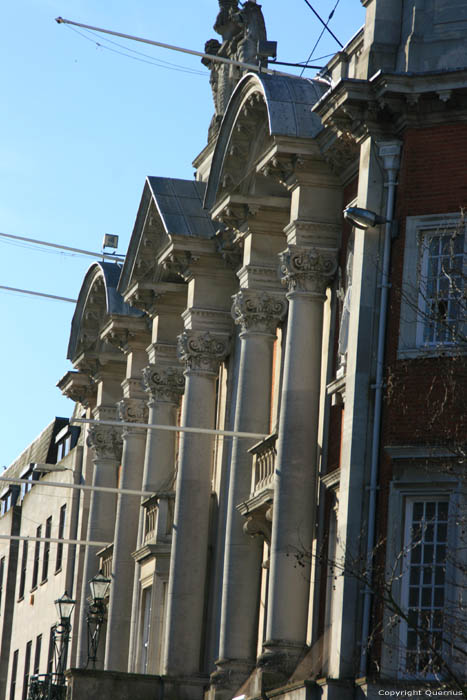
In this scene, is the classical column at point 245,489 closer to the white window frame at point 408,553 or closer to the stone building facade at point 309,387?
the stone building facade at point 309,387

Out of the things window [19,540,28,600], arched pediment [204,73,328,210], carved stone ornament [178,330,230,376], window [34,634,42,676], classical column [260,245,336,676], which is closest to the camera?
classical column [260,245,336,676]

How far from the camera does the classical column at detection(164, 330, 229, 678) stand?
36.4m

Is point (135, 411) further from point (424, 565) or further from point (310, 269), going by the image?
point (424, 565)

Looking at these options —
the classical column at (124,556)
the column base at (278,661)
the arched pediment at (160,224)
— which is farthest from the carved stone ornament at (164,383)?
the column base at (278,661)

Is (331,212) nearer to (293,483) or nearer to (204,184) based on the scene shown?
(293,483)

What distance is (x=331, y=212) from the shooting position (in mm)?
31828

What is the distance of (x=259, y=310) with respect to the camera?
3422 centimetres

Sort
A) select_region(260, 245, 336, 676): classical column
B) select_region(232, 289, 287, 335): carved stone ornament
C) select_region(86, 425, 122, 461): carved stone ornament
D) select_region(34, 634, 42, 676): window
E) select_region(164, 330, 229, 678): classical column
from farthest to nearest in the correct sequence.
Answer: select_region(34, 634, 42, 676): window, select_region(86, 425, 122, 461): carved stone ornament, select_region(164, 330, 229, 678): classical column, select_region(232, 289, 287, 335): carved stone ornament, select_region(260, 245, 336, 676): classical column

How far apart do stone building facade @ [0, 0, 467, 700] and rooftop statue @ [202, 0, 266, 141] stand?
0.28 feet

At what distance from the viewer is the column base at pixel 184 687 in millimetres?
35969

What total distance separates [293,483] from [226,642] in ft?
13.2

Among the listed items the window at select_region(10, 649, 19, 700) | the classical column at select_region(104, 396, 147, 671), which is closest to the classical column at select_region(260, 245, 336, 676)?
the classical column at select_region(104, 396, 147, 671)

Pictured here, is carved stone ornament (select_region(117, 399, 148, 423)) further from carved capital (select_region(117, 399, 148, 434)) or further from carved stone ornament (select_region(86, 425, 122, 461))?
carved stone ornament (select_region(86, 425, 122, 461))

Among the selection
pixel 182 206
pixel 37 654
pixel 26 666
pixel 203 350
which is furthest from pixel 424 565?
pixel 26 666
